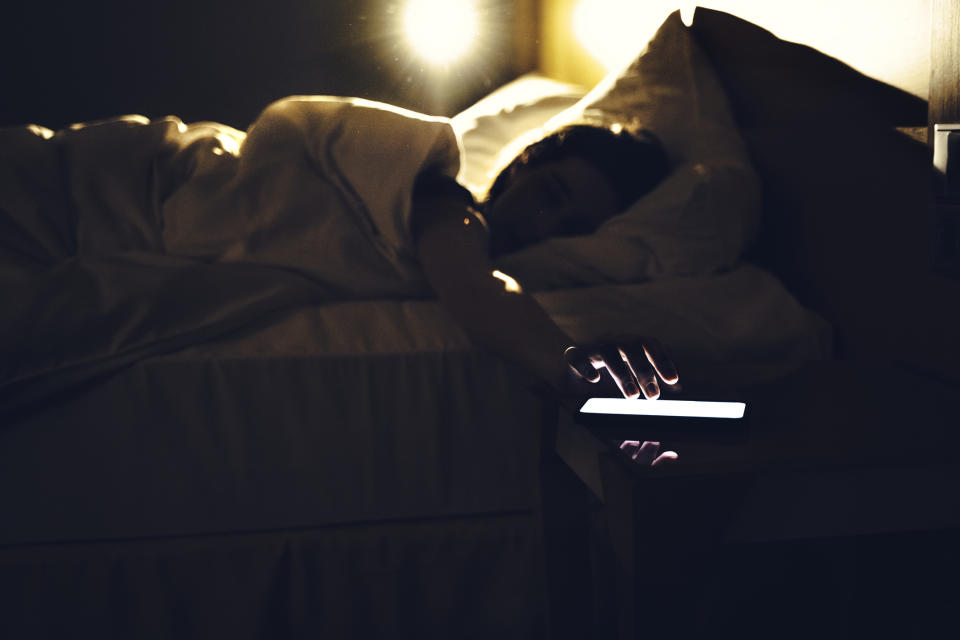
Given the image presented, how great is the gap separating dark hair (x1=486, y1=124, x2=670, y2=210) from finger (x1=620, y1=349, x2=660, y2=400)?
598 mm

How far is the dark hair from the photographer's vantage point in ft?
4.05

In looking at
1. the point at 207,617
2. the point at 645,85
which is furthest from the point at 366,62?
the point at 207,617

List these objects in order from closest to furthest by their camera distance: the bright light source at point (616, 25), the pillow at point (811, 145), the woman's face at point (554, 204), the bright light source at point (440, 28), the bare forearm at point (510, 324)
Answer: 1. the bare forearm at point (510, 324)
2. the pillow at point (811, 145)
3. the woman's face at point (554, 204)
4. the bright light source at point (616, 25)
5. the bright light source at point (440, 28)

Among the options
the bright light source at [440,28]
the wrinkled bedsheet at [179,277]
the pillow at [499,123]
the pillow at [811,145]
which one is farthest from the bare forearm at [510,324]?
the bright light source at [440,28]

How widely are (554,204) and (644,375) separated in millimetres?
583

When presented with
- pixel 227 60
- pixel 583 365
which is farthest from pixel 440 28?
pixel 583 365

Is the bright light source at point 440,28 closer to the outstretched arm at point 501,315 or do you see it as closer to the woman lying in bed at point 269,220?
the woman lying in bed at point 269,220

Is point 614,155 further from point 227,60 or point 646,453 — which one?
point 227,60

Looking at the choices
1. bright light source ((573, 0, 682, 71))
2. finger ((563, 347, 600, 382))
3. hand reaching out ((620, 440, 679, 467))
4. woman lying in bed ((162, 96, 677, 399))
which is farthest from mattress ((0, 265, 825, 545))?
bright light source ((573, 0, 682, 71))

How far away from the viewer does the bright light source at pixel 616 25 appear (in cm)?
166

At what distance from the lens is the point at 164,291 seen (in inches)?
38.7

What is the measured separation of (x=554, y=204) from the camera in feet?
4.04

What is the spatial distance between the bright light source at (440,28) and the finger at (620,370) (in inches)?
73.3

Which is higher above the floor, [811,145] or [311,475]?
[811,145]
